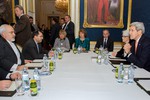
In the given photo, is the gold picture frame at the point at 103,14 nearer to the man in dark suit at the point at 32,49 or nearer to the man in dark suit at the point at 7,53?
the man in dark suit at the point at 32,49

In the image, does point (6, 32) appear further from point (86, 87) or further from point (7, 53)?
point (86, 87)

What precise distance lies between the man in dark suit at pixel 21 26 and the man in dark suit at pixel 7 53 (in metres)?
1.86

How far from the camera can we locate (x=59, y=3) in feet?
32.0

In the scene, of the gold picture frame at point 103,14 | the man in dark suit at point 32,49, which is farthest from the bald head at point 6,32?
the gold picture frame at point 103,14

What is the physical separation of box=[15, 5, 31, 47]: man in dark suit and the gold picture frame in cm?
226

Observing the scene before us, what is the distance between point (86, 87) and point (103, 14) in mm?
4972

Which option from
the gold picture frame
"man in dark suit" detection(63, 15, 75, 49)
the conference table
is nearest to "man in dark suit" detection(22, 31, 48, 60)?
the conference table

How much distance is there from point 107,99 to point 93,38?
5183 mm

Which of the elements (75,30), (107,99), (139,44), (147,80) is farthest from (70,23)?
(107,99)

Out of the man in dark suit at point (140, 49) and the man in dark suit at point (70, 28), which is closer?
the man in dark suit at point (140, 49)

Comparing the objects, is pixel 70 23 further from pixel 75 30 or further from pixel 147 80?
pixel 147 80

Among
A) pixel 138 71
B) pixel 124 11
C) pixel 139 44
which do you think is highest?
pixel 124 11

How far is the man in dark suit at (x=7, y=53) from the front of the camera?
2.74 m

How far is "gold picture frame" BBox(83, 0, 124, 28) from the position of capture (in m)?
6.48
